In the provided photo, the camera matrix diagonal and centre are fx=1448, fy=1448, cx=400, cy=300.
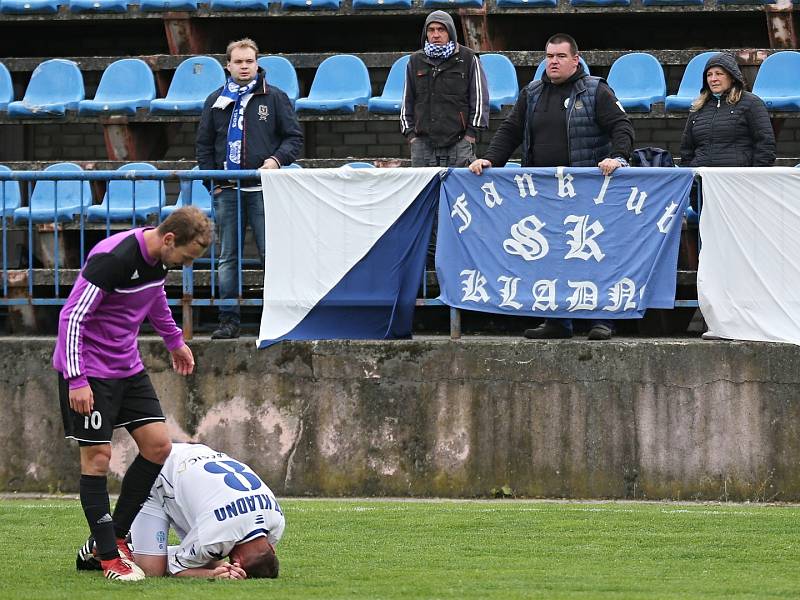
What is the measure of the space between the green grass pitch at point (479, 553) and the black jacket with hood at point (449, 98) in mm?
2693

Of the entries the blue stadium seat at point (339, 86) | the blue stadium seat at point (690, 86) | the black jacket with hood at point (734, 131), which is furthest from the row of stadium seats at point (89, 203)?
the blue stadium seat at point (690, 86)

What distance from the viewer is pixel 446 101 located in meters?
10.3

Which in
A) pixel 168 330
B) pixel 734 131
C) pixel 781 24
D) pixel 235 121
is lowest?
pixel 168 330

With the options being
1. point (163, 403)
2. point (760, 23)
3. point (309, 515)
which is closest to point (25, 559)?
point (309, 515)

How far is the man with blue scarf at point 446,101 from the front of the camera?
10.3 meters

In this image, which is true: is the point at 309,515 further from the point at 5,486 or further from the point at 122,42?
the point at 122,42

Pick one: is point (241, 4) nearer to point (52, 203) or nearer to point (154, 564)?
point (52, 203)

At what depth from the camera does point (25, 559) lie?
271 inches

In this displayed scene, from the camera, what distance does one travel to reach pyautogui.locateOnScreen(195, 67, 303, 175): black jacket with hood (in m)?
10.2

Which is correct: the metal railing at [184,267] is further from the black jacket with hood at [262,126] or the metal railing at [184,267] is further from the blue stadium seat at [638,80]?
the blue stadium seat at [638,80]

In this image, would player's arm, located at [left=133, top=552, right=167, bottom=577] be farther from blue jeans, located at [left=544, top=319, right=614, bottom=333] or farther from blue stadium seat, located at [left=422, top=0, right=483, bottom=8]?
blue stadium seat, located at [left=422, top=0, right=483, bottom=8]

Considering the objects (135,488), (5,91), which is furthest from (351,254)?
(5,91)

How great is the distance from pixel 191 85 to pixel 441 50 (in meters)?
4.19

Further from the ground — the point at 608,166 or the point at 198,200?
the point at 608,166
